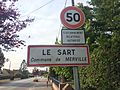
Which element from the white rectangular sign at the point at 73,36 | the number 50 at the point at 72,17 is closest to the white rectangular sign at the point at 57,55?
the white rectangular sign at the point at 73,36

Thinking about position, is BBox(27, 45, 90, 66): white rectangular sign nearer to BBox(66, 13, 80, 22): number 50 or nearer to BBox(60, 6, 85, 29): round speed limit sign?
BBox(60, 6, 85, 29): round speed limit sign

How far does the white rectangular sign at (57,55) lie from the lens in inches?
212

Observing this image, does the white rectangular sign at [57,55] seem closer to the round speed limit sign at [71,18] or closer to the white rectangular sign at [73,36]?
the white rectangular sign at [73,36]

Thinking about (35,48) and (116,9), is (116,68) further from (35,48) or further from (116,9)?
(116,9)

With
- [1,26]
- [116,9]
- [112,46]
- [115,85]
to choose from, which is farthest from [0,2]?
[116,9]

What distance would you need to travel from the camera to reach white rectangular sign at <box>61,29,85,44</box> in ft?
18.3

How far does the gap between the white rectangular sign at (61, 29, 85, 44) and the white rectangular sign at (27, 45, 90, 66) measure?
0.11 m

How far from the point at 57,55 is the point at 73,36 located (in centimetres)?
53

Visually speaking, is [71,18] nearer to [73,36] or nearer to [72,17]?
[72,17]

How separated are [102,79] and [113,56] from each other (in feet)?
3.55

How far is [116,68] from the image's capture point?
9.92 meters

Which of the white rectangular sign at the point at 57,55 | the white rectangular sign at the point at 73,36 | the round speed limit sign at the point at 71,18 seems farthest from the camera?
the round speed limit sign at the point at 71,18

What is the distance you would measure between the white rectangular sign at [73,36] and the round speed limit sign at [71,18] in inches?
4.7

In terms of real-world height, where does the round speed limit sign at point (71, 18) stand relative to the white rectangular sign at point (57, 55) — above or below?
above
